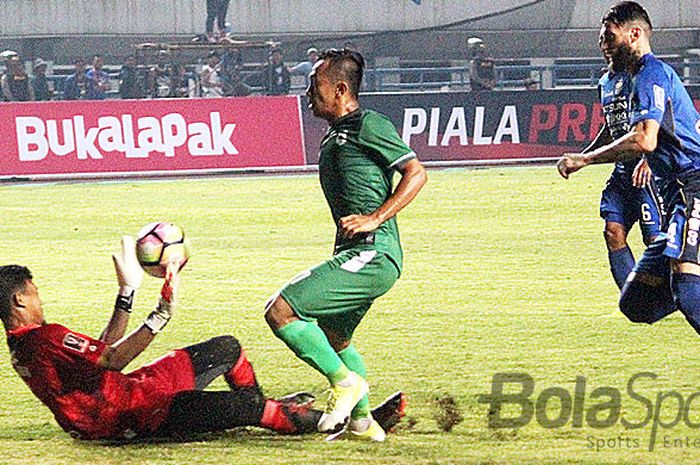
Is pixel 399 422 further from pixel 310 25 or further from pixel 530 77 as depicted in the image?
pixel 310 25

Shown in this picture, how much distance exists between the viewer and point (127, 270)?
6.63 m

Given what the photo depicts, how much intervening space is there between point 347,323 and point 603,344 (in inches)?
119

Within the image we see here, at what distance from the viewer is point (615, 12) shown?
8.10m

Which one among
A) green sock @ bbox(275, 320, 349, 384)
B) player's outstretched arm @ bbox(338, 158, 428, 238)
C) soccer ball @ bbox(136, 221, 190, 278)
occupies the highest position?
player's outstretched arm @ bbox(338, 158, 428, 238)

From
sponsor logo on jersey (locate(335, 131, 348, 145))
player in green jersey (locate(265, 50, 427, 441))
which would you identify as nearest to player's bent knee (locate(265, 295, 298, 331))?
player in green jersey (locate(265, 50, 427, 441))

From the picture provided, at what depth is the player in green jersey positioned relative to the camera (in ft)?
22.6

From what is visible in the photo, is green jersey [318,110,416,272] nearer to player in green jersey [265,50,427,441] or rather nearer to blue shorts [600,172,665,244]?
player in green jersey [265,50,427,441]

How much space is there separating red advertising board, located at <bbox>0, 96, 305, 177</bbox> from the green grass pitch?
7.55ft

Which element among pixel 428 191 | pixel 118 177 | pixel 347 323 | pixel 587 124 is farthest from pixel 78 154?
pixel 347 323

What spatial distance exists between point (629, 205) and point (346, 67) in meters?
3.61

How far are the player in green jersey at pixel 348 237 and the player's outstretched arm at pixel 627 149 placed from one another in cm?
104

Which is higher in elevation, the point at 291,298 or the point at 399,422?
the point at 291,298

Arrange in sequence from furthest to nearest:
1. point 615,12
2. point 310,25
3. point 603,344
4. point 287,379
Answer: point 310,25, point 603,344, point 287,379, point 615,12

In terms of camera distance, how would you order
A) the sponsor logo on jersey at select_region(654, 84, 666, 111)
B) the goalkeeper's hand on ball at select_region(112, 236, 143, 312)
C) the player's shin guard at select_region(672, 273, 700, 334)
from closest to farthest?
the goalkeeper's hand on ball at select_region(112, 236, 143, 312) < the player's shin guard at select_region(672, 273, 700, 334) < the sponsor logo on jersey at select_region(654, 84, 666, 111)
